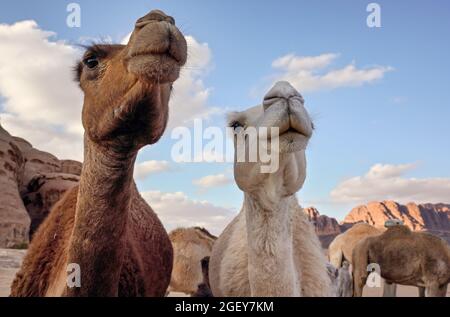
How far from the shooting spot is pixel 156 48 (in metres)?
2.63

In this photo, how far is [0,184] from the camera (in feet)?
42.9

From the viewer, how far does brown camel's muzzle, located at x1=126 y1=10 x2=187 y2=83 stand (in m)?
2.64

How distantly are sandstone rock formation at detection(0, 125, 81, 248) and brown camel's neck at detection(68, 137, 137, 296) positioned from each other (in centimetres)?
652

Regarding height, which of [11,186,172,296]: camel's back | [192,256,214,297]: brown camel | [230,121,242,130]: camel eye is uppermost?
[230,121,242,130]: camel eye

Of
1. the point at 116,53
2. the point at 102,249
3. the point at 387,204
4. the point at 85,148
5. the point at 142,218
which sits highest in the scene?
the point at 387,204

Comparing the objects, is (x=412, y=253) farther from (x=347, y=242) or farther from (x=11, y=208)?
(x=11, y=208)

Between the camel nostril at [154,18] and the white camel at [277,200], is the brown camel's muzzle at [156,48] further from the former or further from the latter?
the white camel at [277,200]

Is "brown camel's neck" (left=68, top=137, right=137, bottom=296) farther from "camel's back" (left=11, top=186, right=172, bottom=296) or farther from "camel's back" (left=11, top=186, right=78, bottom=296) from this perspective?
"camel's back" (left=11, top=186, right=78, bottom=296)

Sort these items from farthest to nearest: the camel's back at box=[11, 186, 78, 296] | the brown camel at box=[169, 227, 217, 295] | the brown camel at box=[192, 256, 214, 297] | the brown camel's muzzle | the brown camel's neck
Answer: the brown camel at box=[169, 227, 217, 295] → the brown camel at box=[192, 256, 214, 297] → the camel's back at box=[11, 186, 78, 296] → the brown camel's neck → the brown camel's muzzle

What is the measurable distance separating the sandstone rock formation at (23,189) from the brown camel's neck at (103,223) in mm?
6517

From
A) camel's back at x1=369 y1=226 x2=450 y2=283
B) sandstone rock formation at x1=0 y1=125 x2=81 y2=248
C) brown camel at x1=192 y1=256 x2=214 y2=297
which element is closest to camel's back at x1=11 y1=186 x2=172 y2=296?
brown camel at x1=192 y1=256 x2=214 y2=297

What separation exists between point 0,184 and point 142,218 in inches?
385
